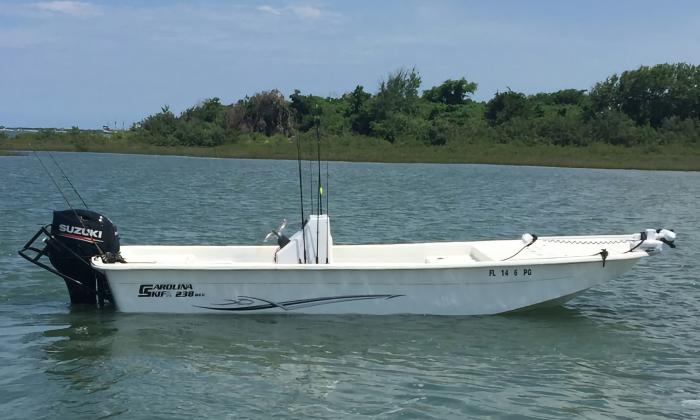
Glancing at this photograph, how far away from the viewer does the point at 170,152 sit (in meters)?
69.7

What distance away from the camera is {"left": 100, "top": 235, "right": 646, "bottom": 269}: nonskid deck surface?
39.1ft

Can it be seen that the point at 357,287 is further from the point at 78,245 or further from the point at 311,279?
the point at 78,245

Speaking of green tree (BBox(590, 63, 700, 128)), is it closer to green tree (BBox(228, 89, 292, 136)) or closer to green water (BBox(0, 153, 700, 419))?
green tree (BBox(228, 89, 292, 136))

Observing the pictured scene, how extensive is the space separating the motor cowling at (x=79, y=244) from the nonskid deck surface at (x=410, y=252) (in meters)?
0.88

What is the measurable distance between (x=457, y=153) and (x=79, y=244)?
2112 inches

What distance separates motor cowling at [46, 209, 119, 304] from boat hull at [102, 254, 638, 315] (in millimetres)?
445

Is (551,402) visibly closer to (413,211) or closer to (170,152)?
(413,211)

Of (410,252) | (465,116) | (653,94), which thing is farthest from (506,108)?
(410,252)

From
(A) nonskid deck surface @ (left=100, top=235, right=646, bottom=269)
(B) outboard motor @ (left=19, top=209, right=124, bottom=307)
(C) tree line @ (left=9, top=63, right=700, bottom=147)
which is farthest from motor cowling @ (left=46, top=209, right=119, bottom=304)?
(C) tree line @ (left=9, top=63, right=700, bottom=147)

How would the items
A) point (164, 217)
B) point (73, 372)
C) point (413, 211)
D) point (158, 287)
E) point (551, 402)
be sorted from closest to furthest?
1. point (551, 402)
2. point (73, 372)
3. point (158, 287)
4. point (164, 217)
5. point (413, 211)

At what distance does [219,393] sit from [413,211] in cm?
1857

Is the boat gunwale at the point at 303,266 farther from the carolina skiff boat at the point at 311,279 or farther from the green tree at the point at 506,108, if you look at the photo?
the green tree at the point at 506,108

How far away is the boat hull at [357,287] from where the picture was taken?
10.6 metres

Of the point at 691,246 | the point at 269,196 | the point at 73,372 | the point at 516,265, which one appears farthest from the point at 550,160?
the point at 73,372
